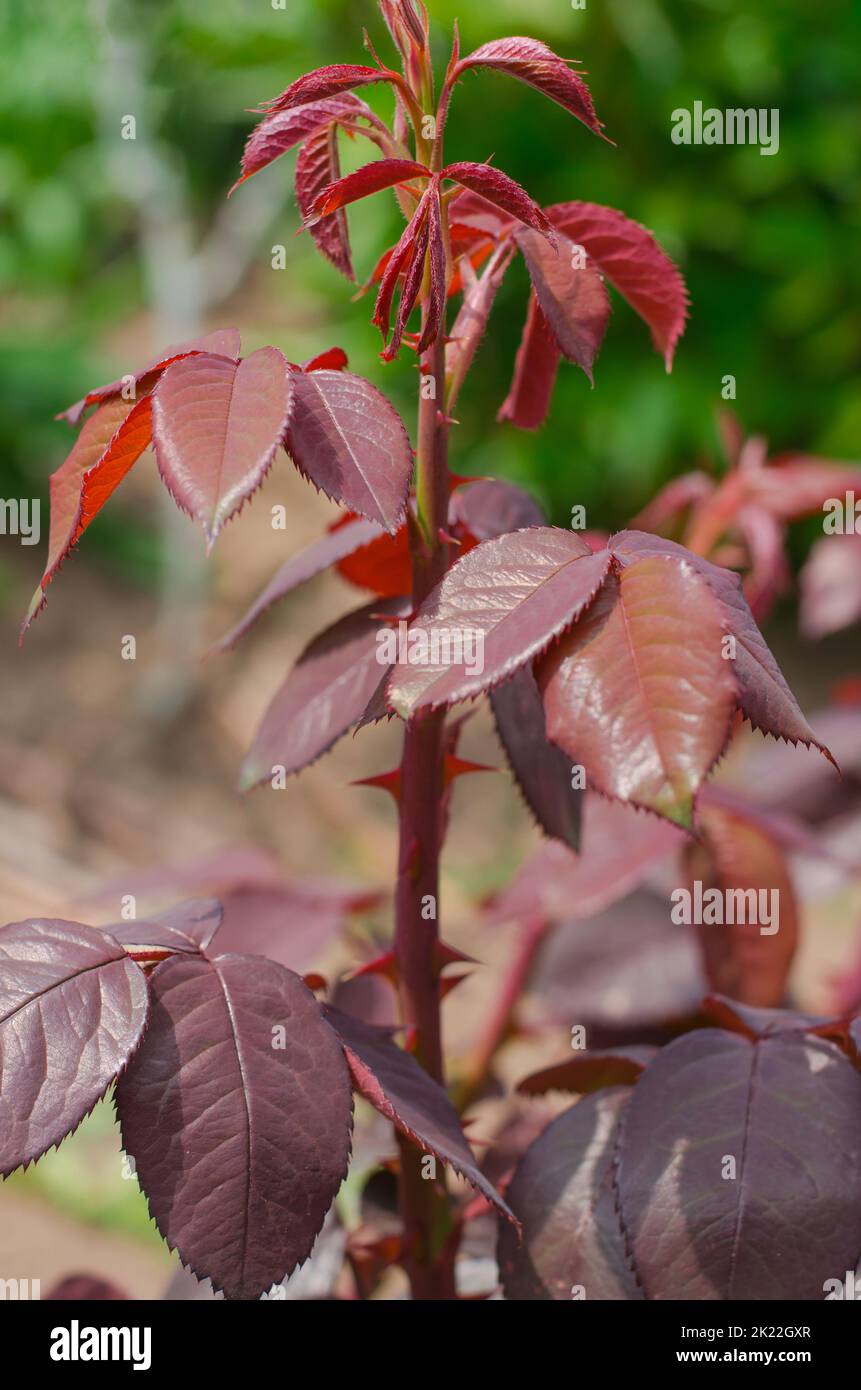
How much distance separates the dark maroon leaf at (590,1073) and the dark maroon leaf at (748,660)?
0.23 metres

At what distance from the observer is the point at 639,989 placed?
0.95 meters

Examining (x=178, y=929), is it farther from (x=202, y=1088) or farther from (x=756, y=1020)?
(x=756, y=1020)

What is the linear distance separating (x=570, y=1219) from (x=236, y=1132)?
0.17m

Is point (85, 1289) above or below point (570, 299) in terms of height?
below

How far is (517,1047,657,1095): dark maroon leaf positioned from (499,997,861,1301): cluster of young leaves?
2 centimetres

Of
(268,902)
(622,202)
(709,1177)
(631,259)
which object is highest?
(622,202)

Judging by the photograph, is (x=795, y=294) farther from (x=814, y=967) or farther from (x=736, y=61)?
(x=814, y=967)

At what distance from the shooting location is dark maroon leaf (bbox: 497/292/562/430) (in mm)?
531

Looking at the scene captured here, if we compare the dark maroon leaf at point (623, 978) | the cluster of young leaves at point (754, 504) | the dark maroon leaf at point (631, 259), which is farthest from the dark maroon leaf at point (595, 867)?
the dark maroon leaf at point (631, 259)

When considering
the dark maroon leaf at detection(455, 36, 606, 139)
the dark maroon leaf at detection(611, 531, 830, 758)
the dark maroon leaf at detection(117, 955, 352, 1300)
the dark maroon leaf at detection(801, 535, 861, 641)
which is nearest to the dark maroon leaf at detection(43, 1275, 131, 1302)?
the dark maroon leaf at detection(117, 955, 352, 1300)

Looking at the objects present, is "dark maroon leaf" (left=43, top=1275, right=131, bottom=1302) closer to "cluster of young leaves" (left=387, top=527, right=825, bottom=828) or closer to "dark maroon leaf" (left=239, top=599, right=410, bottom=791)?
"dark maroon leaf" (left=239, top=599, right=410, bottom=791)

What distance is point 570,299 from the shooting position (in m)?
0.47

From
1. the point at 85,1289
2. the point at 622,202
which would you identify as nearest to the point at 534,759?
the point at 85,1289

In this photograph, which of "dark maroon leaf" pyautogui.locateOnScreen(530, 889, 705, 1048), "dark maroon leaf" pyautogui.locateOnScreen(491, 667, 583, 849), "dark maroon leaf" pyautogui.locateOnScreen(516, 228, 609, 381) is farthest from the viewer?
"dark maroon leaf" pyautogui.locateOnScreen(530, 889, 705, 1048)
